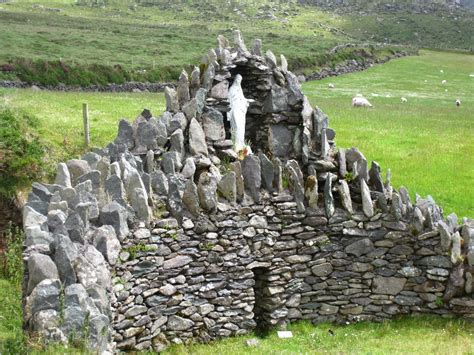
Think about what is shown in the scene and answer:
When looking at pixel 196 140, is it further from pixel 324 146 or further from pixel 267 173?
pixel 324 146

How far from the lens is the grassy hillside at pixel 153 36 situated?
53.7 meters

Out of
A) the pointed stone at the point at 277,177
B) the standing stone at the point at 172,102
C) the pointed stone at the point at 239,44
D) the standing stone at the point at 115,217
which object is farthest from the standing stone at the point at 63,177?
the pointed stone at the point at 239,44

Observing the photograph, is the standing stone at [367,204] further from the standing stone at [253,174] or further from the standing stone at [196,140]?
the standing stone at [196,140]

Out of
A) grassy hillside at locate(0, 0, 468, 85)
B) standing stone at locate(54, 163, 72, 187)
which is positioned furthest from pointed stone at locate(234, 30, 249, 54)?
grassy hillside at locate(0, 0, 468, 85)

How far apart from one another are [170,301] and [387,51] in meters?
98.9

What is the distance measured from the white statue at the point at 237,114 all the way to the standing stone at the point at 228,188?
3.03 m

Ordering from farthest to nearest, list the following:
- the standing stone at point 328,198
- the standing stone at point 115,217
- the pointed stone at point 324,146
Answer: the pointed stone at point 324,146
the standing stone at point 328,198
the standing stone at point 115,217

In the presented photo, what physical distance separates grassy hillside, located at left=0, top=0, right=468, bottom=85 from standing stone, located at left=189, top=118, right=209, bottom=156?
120 feet

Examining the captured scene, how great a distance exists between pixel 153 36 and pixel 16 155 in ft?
277

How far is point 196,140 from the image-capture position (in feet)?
46.3

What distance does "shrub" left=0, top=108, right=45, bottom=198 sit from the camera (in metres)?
17.4

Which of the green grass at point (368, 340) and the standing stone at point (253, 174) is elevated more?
the standing stone at point (253, 174)

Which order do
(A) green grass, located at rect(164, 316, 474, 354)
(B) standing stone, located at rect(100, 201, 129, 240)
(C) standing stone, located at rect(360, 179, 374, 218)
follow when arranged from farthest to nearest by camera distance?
(C) standing stone, located at rect(360, 179, 374, 218) → (A) green grass, located at rect(164, 316, 474, 354) → (B) standing stone, located at rect(100, 201, 129, 240)

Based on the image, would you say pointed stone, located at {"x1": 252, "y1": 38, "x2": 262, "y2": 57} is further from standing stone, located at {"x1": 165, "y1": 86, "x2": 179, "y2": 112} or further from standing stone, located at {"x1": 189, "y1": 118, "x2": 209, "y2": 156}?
standing stone, located at {"x1": 189, "y1": 118, "x2": 209, "y2": 156}
